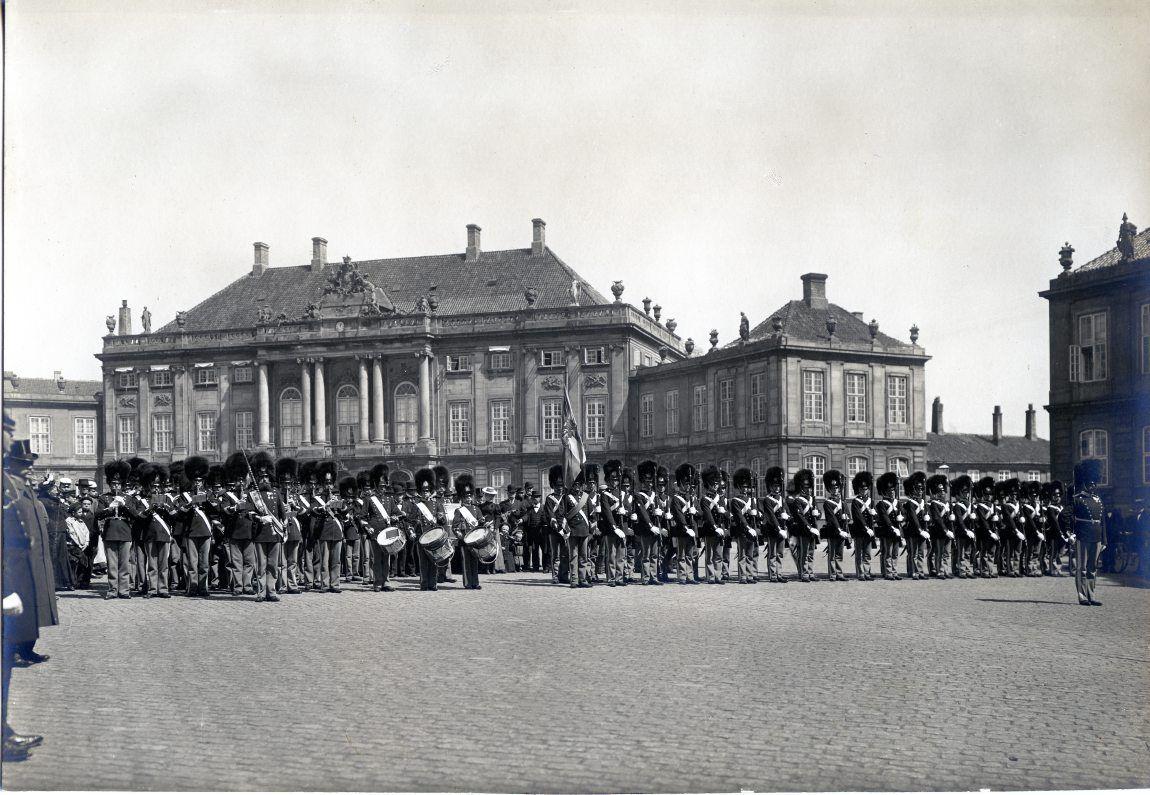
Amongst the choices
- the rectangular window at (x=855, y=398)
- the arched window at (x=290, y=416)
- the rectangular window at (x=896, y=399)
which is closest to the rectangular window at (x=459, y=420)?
the arched window at (x=290, y=416)

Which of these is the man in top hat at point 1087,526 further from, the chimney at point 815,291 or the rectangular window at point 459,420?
the rectangular window at point 459,420

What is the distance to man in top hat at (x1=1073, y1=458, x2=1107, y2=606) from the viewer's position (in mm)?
16172

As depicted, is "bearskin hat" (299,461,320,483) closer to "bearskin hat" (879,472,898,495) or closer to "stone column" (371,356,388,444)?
"bearskin hat" (879,472,898,495)

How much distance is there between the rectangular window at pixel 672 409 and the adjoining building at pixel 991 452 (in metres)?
31.8

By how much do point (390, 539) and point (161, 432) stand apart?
4770 centimetres

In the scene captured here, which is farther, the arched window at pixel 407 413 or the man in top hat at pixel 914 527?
the arched window at pixel 407 413

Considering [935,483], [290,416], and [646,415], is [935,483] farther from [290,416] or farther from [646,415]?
[290,416]

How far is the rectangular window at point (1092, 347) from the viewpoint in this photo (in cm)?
3291

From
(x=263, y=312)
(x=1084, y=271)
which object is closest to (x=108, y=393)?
(x=263, y=312)


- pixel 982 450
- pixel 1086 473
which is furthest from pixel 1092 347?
pixel 982 450

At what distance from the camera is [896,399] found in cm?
4972

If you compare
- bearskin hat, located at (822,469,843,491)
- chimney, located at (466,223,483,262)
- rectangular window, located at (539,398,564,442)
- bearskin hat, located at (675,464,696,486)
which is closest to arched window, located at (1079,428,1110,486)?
bearskin hat, located at (822,469,843,491)

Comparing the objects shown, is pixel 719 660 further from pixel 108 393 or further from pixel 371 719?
pixel 108 393

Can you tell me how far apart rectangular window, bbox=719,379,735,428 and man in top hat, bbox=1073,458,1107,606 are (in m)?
34.3
